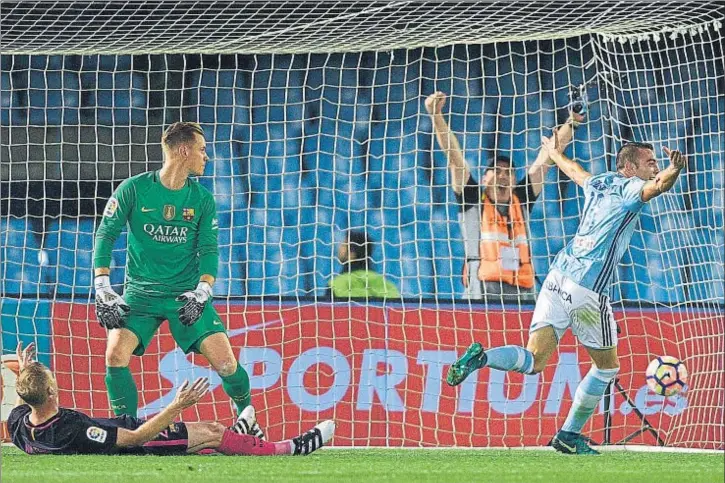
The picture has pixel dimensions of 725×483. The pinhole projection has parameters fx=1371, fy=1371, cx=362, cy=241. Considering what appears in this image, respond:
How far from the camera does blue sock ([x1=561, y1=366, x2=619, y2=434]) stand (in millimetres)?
7082

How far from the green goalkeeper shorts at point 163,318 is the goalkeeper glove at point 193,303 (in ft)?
0.16

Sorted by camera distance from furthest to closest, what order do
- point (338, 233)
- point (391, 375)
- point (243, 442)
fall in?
point (338, 233) < point (391, 375) < point (243, 442)

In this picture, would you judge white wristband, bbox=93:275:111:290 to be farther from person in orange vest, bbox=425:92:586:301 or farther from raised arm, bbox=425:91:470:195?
person in orange vest, bbox=425:92:586:301

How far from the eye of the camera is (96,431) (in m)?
6.46

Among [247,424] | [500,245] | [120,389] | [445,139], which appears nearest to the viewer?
[247,424]

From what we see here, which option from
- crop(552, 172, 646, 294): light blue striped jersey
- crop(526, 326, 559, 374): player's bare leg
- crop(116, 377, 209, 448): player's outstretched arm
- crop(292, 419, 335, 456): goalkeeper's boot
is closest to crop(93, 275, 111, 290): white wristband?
crop(116, 377, 209, 448): player's outstretched arm

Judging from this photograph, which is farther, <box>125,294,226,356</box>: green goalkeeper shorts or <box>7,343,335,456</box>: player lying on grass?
<box>125,294,226,356</box>: green goalkeeper shorts

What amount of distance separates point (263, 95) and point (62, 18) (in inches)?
124

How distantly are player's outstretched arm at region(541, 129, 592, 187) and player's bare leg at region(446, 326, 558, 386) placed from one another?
831mm

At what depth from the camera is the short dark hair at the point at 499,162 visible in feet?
32.3

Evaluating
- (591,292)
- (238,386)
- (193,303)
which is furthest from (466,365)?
(193,303)

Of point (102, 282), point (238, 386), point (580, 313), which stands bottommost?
point (238, 386)

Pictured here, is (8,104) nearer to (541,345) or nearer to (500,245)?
(500,245)

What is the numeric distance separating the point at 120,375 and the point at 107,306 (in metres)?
0.36
